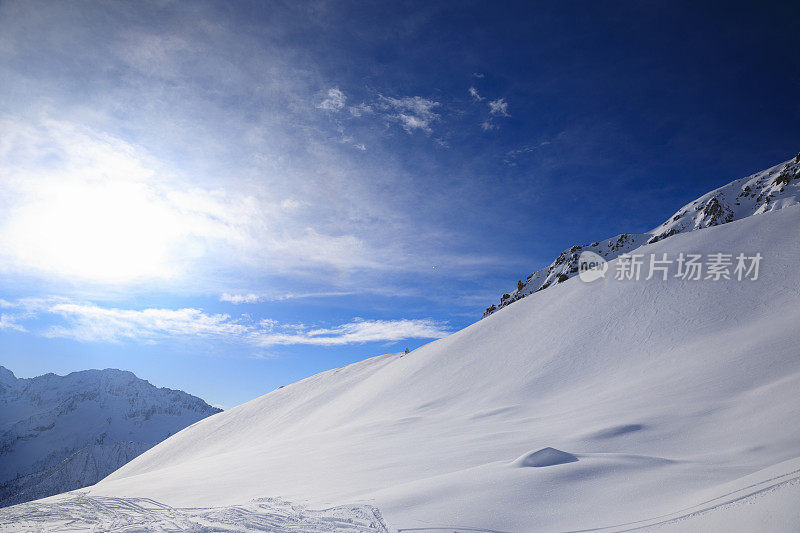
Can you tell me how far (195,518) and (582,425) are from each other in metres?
11.3

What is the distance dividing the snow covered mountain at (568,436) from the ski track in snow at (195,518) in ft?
0.18

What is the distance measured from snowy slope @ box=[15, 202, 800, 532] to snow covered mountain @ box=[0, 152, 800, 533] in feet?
0.22

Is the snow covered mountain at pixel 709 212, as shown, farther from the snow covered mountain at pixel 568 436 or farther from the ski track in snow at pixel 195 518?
the ski track in snow at pixel 195 518

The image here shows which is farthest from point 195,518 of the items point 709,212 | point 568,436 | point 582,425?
point 709,212

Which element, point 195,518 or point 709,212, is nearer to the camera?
point 195,518

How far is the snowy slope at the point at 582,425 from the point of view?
7.09m

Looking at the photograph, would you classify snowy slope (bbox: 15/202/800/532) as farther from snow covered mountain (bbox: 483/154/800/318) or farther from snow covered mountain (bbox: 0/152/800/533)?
snow covered mountain (bbox: 483/154/800/318)

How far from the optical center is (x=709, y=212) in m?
153

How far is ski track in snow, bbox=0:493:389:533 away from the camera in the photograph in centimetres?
702

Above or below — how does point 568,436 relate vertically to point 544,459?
above

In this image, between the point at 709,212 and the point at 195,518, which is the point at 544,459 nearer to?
the point at 195,518

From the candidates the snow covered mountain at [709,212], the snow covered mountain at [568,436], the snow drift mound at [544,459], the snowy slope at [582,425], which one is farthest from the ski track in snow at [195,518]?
the snow covered mountain at [709,212]

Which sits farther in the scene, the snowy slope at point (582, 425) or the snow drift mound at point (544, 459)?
the snow drift mound at point (544, 459)

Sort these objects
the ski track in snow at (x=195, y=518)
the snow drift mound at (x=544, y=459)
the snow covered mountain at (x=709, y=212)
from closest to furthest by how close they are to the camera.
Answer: the ski track in snow at (x=195, y=518) → the snow drift mound at (x=544, y=459) → the snow covered mountain at (x=709, y=212)
